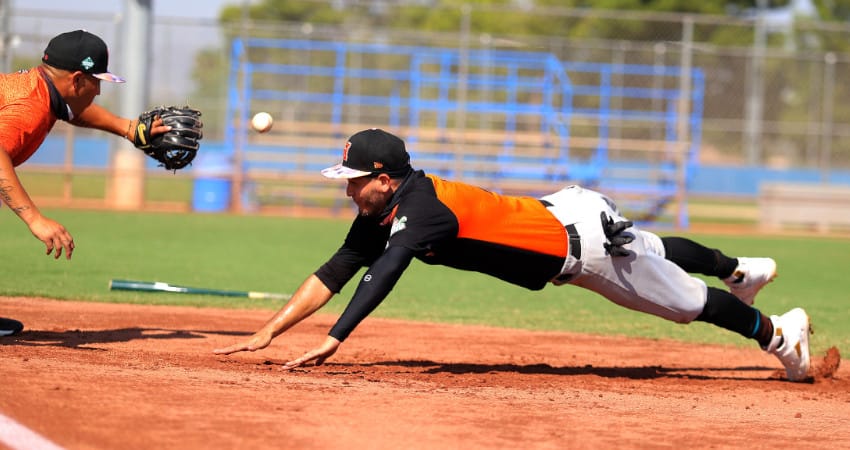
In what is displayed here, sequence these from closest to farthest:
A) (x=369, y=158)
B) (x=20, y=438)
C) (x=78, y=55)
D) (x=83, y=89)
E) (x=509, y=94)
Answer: (x=20, y=438) < (x=369, y=158) < (x=78, y=55) < (x=83, y=89) < (x=509, y=94)

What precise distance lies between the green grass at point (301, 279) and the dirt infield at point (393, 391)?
1022 mm

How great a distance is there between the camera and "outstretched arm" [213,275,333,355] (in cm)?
570

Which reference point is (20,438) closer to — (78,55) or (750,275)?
(78,55)

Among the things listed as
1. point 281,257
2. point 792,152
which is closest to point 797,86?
point 792,152

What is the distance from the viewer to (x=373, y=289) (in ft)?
17.3

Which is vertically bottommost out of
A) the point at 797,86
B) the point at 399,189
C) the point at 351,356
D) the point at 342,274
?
the point at 351,356

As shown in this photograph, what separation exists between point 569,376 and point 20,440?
11.8ft

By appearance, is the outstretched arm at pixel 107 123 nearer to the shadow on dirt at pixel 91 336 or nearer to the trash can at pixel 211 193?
the shadow on dirt at pixel 91 336

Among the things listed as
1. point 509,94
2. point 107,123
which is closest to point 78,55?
point 107,123

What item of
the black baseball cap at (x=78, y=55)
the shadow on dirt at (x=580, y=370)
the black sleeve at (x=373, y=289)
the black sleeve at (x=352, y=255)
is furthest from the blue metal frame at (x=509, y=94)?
the black sleeve at (x=373, y=289)

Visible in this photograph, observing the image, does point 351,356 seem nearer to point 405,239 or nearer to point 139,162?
point 405,239

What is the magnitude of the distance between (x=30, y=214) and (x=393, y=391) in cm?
220

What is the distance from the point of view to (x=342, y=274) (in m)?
5.94

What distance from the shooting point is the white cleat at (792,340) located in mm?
6188
